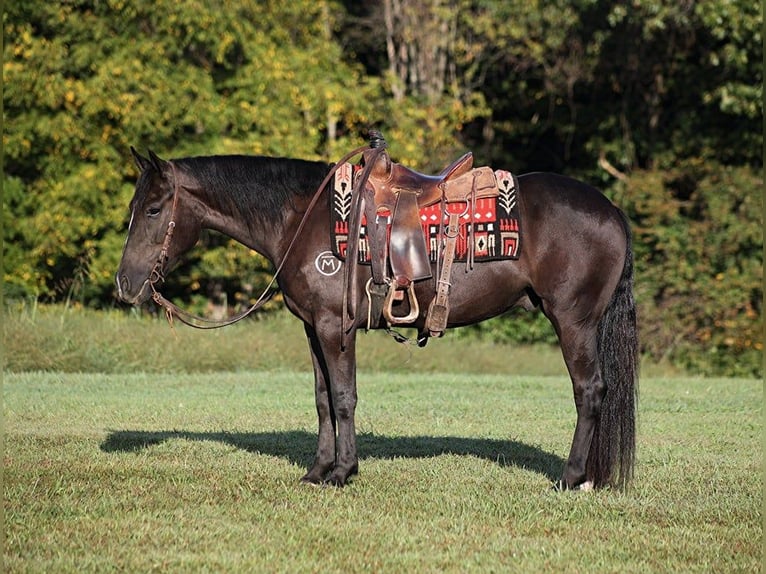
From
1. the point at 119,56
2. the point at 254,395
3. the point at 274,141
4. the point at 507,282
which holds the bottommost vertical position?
the point at 254,395

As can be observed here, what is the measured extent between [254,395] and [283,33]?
35.5 feet

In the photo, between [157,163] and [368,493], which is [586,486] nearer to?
[368,493]

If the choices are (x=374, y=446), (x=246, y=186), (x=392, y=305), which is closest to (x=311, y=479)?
(x=392, y=305)

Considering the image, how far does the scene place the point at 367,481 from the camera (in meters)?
6.86

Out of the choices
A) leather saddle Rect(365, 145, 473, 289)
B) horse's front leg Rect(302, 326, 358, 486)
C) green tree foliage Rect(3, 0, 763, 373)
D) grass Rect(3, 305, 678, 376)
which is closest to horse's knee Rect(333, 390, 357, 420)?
horse's front leg Rect(302, 326, 358, 486)

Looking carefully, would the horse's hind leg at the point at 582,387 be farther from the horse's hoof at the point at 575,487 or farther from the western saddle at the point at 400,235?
the western saddle at the point at 400,235

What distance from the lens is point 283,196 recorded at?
688cm

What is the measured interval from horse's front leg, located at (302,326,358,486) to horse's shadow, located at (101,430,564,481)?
582mm

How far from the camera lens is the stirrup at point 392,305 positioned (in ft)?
21.9

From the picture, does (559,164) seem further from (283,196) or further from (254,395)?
(283,196)

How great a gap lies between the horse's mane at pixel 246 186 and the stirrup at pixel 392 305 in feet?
2.71

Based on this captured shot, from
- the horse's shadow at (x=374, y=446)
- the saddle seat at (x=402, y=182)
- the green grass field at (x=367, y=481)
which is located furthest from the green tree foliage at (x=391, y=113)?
the saddle seat at (x=402, y=182)

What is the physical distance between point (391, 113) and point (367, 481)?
14768 mm

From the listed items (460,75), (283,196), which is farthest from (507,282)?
(460,75)
